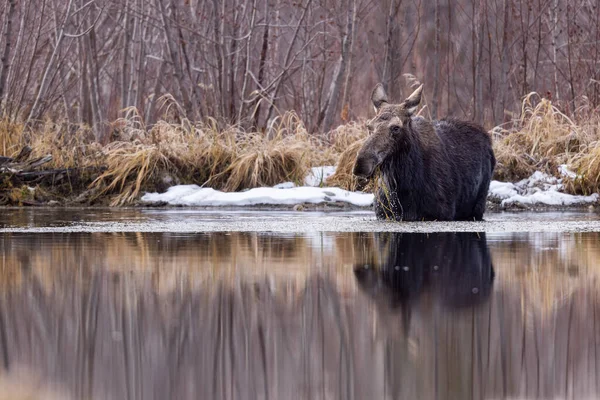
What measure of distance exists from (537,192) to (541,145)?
1.54 m

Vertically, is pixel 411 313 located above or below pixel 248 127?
below

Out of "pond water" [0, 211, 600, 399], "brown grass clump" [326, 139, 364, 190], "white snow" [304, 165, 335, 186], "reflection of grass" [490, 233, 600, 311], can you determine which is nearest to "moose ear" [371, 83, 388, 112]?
"reflection of grass" [490, 233, 600, 311]

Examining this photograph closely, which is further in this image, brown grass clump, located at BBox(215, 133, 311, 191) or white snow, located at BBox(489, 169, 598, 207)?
brown grass clump, located at BBox(215, 133, 311, 191)

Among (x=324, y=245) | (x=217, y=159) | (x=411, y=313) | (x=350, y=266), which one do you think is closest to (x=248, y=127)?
(x=217, y=159)

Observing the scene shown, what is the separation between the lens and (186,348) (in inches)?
144

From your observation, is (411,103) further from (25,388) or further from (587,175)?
(25,388)

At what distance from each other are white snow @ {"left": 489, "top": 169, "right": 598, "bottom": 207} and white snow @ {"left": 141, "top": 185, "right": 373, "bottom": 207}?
196 centimetres

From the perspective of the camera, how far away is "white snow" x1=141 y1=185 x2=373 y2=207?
14.6 meters

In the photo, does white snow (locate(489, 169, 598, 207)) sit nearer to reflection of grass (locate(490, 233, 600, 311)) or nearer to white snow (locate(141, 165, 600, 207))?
white snow (locate(141, 165, 600, 207))

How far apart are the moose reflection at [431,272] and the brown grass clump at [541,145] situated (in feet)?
23.9

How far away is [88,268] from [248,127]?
11.6 meters

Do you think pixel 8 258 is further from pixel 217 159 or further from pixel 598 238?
pixel 217 159

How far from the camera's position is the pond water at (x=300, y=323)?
10.4ft

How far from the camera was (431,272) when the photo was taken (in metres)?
6.08
